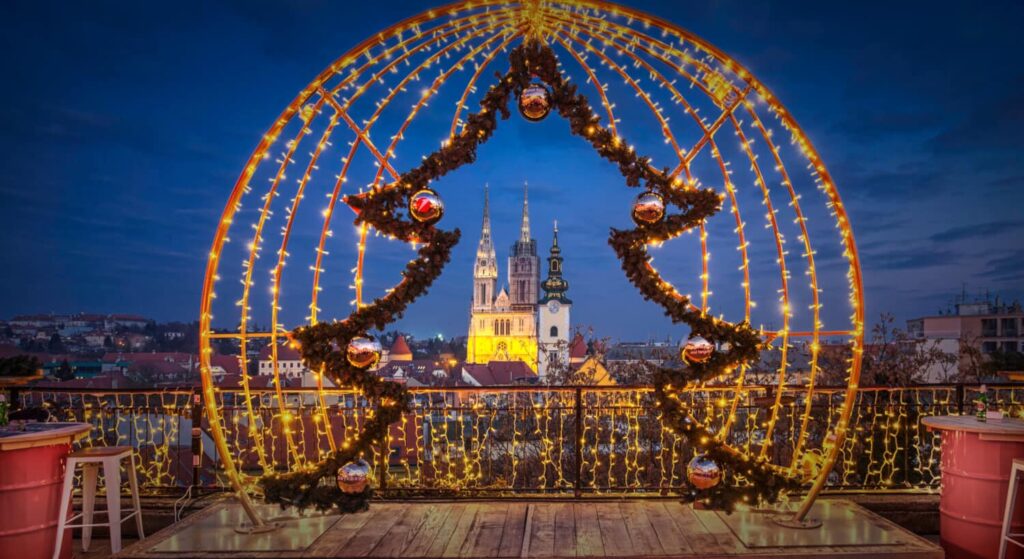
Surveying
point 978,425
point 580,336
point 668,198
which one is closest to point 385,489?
point 668,198

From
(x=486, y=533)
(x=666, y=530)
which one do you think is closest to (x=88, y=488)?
(x=486, y=533)

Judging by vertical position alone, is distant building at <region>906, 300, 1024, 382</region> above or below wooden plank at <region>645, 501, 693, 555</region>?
above

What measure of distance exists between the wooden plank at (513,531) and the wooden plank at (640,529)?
66 cm

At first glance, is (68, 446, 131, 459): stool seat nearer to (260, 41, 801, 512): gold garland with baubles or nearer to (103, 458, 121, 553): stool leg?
(103, 458, 121, 553): stool leg

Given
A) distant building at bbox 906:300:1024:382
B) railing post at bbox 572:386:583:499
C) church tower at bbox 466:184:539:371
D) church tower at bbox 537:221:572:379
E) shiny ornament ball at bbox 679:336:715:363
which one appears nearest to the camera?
shiny ornament ball at bbox 679:336:715:363

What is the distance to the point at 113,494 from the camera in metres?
3.96

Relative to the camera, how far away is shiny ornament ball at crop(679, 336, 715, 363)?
404cm

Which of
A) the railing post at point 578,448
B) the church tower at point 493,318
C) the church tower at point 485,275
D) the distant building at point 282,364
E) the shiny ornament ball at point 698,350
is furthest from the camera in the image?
the church tower at point 485,275

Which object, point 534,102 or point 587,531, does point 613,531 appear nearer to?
point 587,531

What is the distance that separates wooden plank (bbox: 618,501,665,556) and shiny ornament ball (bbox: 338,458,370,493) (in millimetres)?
1671

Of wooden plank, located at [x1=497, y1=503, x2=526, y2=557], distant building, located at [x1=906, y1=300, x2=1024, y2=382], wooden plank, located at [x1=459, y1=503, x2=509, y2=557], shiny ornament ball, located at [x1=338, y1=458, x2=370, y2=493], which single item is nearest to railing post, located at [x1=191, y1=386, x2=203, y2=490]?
shiny ornament ball, located at [x1=338, y1=458, x2=370, y2=493]

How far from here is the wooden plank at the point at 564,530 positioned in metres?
3.59

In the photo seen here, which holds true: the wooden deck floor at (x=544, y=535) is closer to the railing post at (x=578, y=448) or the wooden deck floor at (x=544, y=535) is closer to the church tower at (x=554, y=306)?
the railing post at (x=578, y=448)

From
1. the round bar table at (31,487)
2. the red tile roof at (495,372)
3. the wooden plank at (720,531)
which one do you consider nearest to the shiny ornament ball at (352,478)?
the round bar table at (31,487)
